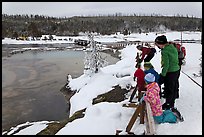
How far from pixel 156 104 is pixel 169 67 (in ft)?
3.01

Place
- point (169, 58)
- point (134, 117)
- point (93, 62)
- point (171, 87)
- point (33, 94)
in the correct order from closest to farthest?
point (134, 117), point (169, 58), point (171, 87), point (33, 94), point (93, 62)

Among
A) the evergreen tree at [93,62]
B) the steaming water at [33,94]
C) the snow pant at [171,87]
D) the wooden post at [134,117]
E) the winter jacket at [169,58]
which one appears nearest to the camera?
the wooden post at [134,117]

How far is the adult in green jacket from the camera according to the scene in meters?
5.40

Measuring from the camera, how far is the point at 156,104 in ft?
16.6

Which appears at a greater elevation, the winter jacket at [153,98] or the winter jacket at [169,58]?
the winter jacket at [169,58]

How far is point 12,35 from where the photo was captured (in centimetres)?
6519

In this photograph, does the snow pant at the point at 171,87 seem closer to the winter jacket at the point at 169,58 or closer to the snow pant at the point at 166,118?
the winter jacket at the point at 169,58

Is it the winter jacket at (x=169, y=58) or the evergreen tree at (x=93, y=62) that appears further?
the evergreen tree at (x=93, y=62)

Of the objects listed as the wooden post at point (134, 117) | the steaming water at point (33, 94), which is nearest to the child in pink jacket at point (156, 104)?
the wooden post at point (134, 117)

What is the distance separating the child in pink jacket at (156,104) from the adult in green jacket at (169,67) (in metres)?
0.45

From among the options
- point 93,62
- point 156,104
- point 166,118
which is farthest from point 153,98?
point 93,62

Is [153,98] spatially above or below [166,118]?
above

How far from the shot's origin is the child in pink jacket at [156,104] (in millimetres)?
5023

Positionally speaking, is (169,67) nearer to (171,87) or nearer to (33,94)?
(171,87)
